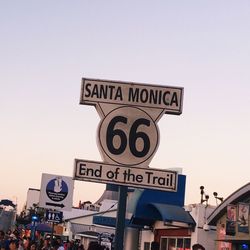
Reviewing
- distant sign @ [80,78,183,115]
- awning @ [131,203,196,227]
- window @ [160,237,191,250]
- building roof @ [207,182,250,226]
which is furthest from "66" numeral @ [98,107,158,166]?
window @ [160,237,191,250]

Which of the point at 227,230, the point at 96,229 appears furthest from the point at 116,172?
the point at 96,229

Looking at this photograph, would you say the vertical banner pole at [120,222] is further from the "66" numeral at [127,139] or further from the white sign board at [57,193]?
the white sign board at [57,193]

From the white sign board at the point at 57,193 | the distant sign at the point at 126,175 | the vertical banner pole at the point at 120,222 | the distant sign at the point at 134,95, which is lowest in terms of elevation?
the vertical banner pole at the point at 120,222

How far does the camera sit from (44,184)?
22.5 meters

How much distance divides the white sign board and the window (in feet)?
25.8

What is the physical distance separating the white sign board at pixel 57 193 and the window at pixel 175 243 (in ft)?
25.8

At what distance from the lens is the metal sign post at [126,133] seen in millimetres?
5285

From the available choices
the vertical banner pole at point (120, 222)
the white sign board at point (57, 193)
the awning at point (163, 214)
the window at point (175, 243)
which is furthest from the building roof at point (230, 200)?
the vertical banner pole at point (120, 222)

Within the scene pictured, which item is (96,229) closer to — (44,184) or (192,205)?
(192,205)

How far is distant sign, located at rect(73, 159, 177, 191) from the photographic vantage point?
208 inches

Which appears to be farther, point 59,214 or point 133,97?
point 59,214

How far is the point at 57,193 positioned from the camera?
22359 millimetres

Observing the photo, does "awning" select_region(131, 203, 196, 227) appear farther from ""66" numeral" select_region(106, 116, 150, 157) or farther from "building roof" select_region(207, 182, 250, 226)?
""66" numeral" select_region(106, 116, 150, 157)

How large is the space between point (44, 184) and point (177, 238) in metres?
A: 9.41
